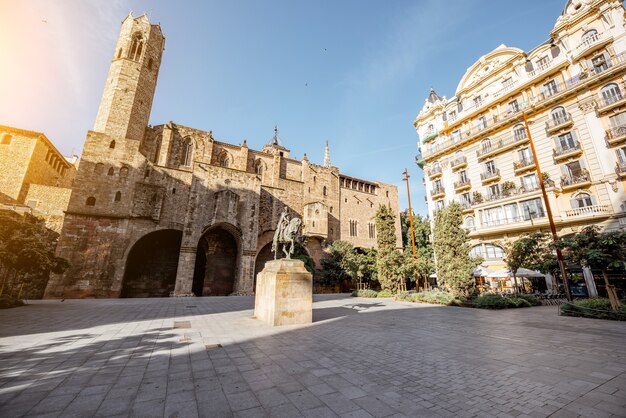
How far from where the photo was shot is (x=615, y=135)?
1738cm

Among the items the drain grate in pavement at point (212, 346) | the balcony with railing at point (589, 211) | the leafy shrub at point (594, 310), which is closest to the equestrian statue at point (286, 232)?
the drain grate in pavement at point (212, 346)

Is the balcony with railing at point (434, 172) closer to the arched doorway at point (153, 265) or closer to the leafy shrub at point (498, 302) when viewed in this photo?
the leafy shrub at point (498, 302)

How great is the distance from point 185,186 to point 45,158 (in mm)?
17620

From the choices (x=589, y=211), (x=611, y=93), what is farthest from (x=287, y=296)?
(x=611, y=93)

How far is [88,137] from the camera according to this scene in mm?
21031

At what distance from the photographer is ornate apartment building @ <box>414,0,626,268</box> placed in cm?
1791

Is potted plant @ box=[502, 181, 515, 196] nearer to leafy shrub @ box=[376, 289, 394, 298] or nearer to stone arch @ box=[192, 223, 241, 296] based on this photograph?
leafy shrub @ box=[376, 289, 394, 298]

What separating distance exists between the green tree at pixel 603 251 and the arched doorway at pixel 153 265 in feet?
93.2

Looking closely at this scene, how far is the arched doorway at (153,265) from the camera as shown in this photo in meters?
22.8

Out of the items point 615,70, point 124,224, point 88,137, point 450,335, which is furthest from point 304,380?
point 615,70

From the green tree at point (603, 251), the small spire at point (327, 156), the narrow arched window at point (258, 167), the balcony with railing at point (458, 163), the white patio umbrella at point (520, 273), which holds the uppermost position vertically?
the small spire at point (327, 156)

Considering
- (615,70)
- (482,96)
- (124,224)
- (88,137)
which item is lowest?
(124,224)

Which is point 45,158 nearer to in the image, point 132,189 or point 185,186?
point 132,189

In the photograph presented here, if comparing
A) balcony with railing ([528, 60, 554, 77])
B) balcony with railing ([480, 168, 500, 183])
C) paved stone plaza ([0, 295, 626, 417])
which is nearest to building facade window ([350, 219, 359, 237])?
balcony with railing ([480, 168, 500, 183])
